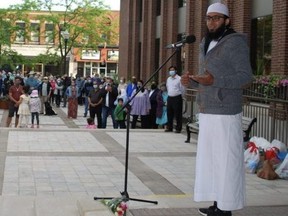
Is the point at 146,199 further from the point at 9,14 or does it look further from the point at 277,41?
the point at 9,14

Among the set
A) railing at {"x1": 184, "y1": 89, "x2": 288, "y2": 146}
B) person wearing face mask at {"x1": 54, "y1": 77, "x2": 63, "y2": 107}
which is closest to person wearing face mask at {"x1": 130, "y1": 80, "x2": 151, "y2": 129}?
railing at {"x1": 184, "y1": 89, "x2": 288, "y2": 146}

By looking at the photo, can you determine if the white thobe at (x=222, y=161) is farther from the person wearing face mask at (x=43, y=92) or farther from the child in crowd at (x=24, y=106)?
the person wearing face mask at (x=43, y=92)

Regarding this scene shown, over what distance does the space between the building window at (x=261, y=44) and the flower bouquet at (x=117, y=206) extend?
10.5 metres

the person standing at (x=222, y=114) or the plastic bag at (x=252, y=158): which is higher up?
the person standing at (x=222, y=114)

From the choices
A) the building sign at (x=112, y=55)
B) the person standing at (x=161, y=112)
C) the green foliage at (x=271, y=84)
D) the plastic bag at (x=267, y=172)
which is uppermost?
the building sign at (x=112, y=55)

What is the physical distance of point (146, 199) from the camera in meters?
6.48

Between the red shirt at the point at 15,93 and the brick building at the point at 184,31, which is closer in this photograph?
the brick building at the point at 184,31

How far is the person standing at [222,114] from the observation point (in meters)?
4.64

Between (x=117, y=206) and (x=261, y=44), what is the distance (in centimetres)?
1170

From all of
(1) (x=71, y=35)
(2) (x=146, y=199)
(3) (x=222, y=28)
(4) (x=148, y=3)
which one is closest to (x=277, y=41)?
(2) (x=146, y=199)

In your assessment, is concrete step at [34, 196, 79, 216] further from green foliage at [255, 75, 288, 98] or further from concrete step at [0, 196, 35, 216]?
green foliage at [255, 75, 288, 98]

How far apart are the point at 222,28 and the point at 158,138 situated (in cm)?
889

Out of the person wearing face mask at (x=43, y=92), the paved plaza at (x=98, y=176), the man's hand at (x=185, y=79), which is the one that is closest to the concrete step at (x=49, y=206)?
the paved plaza at (x=98, y=176)

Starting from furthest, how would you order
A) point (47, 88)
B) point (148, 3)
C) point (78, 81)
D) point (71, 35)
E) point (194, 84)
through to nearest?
point (71, 35) → point (78, 81) → point (148, 3) → point (47, 88) → point (194, 84)
